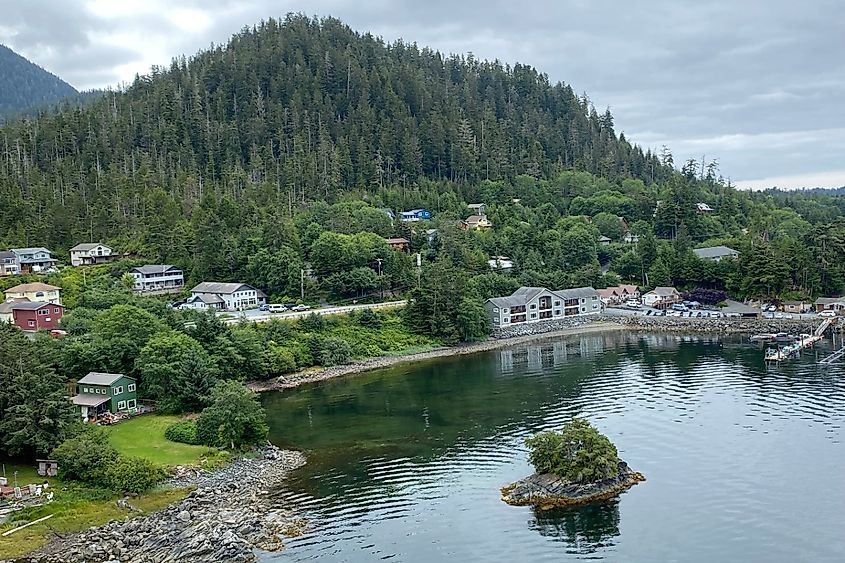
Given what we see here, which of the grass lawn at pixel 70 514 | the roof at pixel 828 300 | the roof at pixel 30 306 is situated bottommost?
the grass lawn at pixel 70 514

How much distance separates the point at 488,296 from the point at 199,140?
149 feet

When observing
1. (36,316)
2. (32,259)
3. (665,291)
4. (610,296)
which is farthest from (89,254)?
(665,291)

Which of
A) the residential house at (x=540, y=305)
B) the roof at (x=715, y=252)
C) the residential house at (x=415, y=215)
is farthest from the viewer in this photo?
the residential house at (x=415, y=215)

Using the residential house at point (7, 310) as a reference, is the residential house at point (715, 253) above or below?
above

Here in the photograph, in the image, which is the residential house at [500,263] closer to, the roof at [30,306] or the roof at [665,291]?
the roof at [665,291]

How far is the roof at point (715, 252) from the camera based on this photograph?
6707 cm

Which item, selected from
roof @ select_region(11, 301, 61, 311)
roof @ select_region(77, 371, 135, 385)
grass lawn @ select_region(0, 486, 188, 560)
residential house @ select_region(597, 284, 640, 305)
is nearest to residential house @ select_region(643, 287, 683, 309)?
residential house @ select_region(597, 284, 640, 305)

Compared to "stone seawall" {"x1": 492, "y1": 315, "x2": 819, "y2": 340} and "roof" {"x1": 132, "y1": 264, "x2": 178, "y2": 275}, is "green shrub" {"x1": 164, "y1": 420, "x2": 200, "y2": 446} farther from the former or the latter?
"roof" {"x1": 132, "y1": 264, "x2": 178, "y2": 275}

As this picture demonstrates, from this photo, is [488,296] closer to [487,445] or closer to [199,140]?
[487,445]

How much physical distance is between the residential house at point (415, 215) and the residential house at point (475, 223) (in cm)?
393

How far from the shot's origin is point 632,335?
56.1 meters

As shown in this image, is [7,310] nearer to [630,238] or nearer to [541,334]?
[541,334]

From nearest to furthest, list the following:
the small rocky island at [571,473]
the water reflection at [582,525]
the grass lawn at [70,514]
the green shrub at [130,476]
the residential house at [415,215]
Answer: the grass lawn at [70,514] → the water reflection at [582,525] → the small rocky island at [571,473] → the green shrub at [130,476] → the residential house at [415,215]

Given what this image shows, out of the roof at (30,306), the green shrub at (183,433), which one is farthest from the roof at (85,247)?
the green shrub at (183,433)
